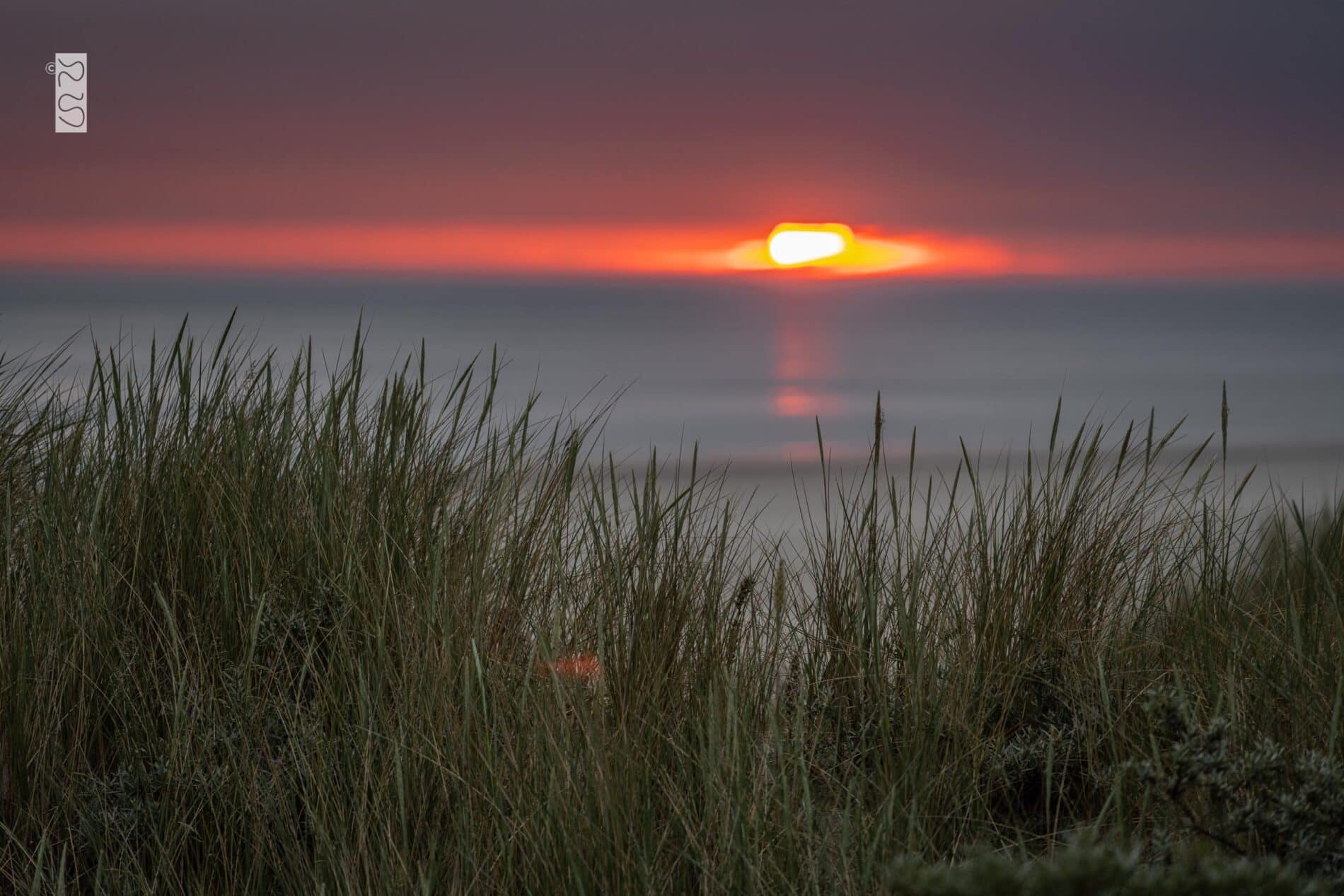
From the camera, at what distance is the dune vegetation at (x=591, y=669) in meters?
1.94

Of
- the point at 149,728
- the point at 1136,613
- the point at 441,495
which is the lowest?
the point at 149,728

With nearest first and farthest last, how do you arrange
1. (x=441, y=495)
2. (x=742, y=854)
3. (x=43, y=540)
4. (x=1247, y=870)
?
(x=1247, y=870) < (x=742, y=854) < (x=43, y=540) < (x=441, y=495)

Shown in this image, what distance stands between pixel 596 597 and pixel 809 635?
2.09ft

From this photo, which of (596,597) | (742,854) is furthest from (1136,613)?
(742,854)

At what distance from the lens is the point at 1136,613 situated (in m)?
2.99

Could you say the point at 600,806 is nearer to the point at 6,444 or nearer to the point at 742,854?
the point at 742,854

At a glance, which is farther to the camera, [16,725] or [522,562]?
[522,562]

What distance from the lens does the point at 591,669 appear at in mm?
2631

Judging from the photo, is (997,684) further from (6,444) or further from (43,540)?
(6,444)

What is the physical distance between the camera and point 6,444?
3697mm

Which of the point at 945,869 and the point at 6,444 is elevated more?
the point at 6,444

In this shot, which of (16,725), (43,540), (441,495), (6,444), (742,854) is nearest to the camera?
(742,854)

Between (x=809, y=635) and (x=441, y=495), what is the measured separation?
1181 millimetres

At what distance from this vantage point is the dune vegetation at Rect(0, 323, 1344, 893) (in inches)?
76.2
